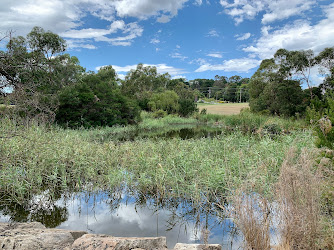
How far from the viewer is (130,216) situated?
13.7 ft

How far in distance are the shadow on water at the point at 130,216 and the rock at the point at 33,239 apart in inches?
34.7

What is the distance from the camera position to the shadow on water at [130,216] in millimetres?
3658

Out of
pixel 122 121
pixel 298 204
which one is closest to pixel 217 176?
pixel 298 204

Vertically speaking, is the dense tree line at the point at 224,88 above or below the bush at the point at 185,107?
above

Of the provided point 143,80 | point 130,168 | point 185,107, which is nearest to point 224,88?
point 143,80

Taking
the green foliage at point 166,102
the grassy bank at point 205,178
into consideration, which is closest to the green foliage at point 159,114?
the green foliage at point 166,102

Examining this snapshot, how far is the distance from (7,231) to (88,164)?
2.78 meters

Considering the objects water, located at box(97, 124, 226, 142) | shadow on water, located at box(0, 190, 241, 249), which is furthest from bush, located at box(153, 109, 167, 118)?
shadow on water, located at box(0, 190, 241, 249)

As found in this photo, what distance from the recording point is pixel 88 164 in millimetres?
5785

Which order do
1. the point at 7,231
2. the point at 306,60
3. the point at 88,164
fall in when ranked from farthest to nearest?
the point at 306,60 < the point at 88,164 < the point at 7,231

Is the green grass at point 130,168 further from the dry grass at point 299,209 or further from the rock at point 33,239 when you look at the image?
the rock at point 33,239

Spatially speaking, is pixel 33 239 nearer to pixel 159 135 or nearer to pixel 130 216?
pixel 130 216

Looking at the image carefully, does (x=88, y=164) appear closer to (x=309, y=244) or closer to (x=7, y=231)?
(x=7, y=231)

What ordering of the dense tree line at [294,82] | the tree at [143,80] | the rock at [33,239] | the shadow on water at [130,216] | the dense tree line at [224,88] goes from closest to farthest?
the rock at [33,239], the shadow on water at [130,216], the dense tree line at [294,82], the tree at [143,80], the dense tree line at [224,88]
